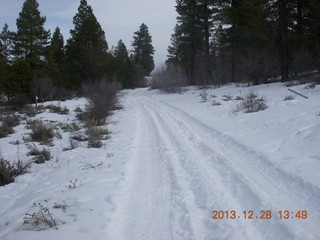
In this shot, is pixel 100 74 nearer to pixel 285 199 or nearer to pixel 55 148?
pixel 55 148

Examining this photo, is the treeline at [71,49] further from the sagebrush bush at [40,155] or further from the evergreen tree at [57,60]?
the sagebrush bush at [40,155]

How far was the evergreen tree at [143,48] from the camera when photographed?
57281mm

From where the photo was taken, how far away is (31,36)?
25609mm

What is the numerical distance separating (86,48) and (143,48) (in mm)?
35115

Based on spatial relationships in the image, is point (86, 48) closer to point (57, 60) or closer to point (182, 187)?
point (57, 60)

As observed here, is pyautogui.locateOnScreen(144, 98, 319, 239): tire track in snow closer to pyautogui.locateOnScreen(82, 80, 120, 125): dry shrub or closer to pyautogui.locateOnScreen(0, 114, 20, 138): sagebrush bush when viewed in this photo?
pyautogui.locateOnScreen(82, 80, 120, 125): dry shrub

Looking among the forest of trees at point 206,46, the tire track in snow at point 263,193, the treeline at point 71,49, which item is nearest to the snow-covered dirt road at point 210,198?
the tire track in snow at point 263,193

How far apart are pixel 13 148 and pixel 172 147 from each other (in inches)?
206

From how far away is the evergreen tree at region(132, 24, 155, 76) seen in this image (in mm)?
57281

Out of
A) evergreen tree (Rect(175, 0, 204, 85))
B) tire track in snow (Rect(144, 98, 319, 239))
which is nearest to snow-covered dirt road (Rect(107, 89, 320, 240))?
tire track in snow (Rect(144, 98, 319, 239))

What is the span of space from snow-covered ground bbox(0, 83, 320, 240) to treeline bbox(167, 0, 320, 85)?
38.4ft

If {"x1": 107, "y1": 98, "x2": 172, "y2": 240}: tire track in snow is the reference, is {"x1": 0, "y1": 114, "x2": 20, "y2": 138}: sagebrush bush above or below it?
above

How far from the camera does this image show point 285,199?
3.27m
